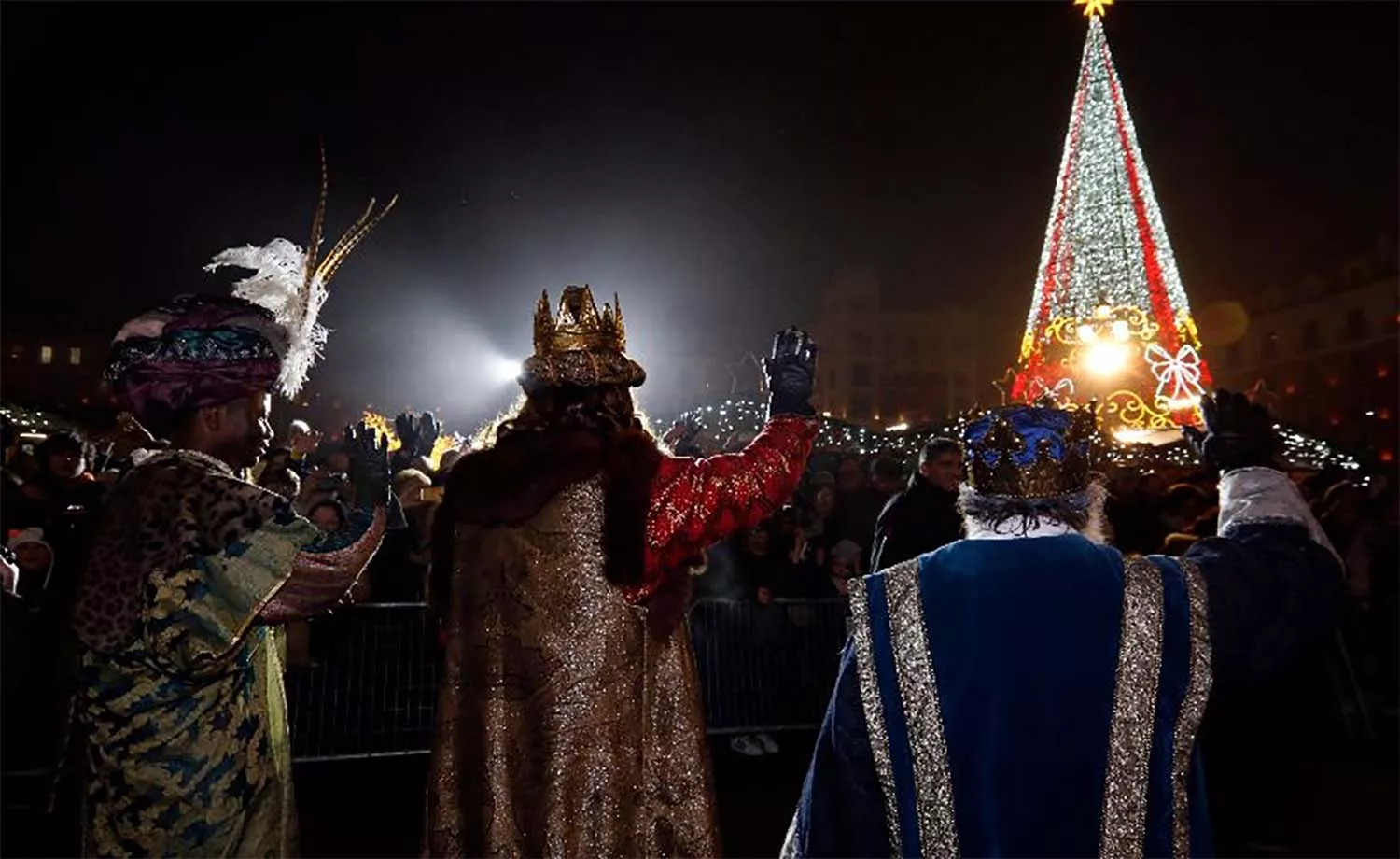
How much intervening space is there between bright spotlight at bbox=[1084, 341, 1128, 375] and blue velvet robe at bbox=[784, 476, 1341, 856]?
67.6 feet

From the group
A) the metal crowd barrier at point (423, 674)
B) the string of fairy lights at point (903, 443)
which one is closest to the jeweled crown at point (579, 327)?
the metal crowd barrier at point (423, 674)

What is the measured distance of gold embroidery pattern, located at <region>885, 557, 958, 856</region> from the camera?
2303 millimetres

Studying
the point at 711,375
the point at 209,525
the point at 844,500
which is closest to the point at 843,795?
the point at 209,525

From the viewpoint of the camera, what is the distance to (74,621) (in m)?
2.53

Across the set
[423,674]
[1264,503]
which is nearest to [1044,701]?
[1264,503]

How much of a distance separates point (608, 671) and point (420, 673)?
4213 millimetres

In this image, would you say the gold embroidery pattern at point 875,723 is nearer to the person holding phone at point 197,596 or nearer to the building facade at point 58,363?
the person holding phone at point 197,596

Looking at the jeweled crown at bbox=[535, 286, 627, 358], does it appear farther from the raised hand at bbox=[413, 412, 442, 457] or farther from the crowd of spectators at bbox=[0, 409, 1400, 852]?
the raised hand at bbox=[413, 412, 442, 457]

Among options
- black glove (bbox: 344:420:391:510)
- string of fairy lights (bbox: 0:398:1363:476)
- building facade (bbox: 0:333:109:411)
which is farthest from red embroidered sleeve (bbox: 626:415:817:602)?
building facade (bbox: 0:333:109:411)

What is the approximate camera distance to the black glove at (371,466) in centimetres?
309

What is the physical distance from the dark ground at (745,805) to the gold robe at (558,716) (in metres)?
2.51

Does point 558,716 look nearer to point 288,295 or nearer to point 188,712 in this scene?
point 188,712

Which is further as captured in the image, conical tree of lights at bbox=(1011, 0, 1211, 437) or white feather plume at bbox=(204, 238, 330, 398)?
conical tree of lights at bbox=(1011, 0, 1211, 437)

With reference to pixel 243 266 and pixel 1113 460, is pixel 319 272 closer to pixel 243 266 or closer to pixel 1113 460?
pixel 243 266
